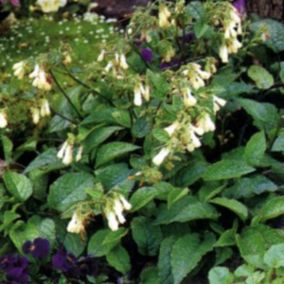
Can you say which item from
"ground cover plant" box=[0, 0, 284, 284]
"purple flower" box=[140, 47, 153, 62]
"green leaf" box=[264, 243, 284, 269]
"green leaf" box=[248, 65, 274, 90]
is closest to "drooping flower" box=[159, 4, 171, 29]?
"ground cover plant" box=[0, 0, 284, 284]

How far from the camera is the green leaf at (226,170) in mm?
3641

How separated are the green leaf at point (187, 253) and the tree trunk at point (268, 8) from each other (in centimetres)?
181

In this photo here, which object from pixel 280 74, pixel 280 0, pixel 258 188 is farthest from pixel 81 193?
pixel 280 0

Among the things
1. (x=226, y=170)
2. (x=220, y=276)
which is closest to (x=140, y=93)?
(x=226, y=170)

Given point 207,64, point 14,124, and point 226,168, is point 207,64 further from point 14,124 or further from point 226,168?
point 14,124

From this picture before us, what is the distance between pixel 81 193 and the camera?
378 centimetres

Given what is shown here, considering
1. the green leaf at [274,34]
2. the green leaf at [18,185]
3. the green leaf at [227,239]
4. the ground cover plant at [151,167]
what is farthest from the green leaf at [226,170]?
the green leaf at [274,34]

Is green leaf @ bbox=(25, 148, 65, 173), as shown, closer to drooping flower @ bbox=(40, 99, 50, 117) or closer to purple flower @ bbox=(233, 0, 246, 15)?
drooping flower @ bbox=(40, 99, 50, 117)

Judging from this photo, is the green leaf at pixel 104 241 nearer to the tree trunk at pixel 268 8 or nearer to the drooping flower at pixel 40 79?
the drooping flower at pixel 40 79

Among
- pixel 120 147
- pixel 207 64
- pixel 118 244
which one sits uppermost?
pixel 207 64

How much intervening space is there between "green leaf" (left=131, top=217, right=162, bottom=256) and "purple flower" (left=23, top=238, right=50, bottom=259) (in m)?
0.37

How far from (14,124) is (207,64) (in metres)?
1.16

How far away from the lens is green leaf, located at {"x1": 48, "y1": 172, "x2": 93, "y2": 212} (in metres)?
3.77

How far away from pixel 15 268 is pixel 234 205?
35.9 inches
